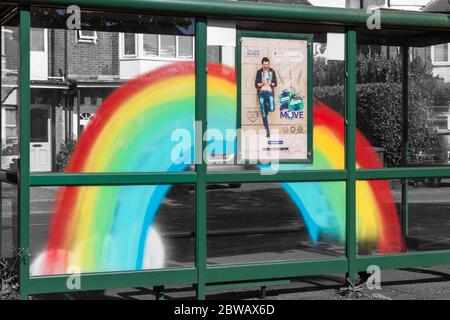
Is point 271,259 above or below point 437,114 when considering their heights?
below

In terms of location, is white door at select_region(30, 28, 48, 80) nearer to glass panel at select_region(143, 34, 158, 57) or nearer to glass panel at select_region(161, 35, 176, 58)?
glass panel at select_region(143, 34, 158, 57)

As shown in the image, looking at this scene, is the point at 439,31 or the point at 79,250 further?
the point at 439,31

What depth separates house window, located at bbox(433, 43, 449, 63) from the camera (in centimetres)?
699

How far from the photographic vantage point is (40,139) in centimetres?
537

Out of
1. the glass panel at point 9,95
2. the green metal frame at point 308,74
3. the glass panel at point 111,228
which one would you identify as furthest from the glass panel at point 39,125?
the green metal frame at point 308,74

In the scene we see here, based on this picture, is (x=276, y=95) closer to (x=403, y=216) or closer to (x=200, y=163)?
(x=200, y=163)

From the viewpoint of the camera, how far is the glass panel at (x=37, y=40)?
5.33 metres

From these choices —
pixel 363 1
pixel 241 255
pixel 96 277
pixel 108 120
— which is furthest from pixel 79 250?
pixel 363 1

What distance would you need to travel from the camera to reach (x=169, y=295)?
20.3 ft

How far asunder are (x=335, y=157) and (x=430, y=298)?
1586mm

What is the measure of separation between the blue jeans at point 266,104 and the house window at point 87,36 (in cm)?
158

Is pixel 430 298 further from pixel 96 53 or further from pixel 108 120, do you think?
pixel 96 53

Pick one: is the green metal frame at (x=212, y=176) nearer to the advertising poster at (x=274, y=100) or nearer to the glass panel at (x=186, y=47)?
the glass panel at (x=186, y=47)

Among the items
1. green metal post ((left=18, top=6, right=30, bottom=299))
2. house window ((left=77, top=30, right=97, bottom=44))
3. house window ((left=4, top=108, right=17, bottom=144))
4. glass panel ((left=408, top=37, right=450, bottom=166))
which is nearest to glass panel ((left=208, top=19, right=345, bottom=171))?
house window ((left=77, top=30, right=97, bottom=44))
